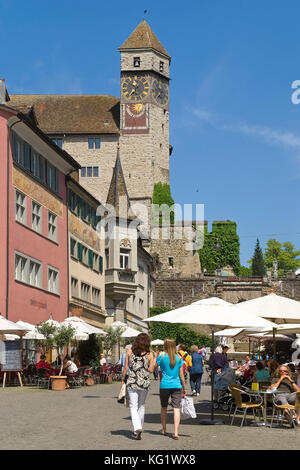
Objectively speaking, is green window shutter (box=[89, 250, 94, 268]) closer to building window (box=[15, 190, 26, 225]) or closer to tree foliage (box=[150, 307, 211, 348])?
building window (box=[15, 190, 26, 225])

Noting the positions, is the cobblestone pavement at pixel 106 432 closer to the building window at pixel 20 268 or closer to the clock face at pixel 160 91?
the building window at pixel 20 268

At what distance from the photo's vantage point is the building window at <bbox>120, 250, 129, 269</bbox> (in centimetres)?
5831

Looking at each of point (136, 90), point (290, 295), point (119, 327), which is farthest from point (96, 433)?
point (136, 90)

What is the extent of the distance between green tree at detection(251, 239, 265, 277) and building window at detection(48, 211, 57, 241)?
266 ft

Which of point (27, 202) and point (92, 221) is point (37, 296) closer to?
point (27, 202)

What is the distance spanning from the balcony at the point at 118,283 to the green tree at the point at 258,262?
64934 mm

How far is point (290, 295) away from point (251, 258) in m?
40.0

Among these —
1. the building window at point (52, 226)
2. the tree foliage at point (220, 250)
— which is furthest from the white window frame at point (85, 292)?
the tree foliage at point (220, 250)

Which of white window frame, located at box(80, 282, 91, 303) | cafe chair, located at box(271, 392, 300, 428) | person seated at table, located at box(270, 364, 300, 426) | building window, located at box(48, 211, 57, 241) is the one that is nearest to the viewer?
cafe chair, located at box(271, 392, 300, 428)

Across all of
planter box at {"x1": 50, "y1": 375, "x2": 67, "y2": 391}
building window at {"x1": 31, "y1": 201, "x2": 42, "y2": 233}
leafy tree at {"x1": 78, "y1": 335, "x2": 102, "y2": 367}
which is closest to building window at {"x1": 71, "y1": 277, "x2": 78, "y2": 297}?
leafy tree at {"x1": 78, "y1": 335, "x2": 102, "y2": 367}

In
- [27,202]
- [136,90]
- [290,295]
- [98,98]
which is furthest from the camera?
[98,98]

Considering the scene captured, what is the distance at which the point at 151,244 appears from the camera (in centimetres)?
9619

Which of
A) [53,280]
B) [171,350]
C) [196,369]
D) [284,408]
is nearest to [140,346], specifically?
[171,350]
